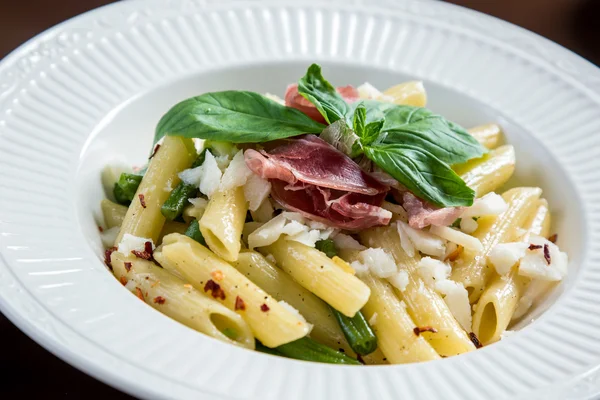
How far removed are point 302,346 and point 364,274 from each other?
0.33 metres

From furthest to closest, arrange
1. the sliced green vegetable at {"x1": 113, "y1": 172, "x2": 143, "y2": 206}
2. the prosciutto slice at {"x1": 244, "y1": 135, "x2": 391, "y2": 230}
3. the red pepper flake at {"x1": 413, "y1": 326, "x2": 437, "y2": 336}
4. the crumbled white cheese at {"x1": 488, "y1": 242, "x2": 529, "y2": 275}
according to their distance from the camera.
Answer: the sliced green vegetable at {"x1": 113, "y1": 172, "x2": 143, "y2": 206}
the crumbled white cheese at {"x1": 488, "y1": 242, "x2": 529, "y2": 275}
the prosciutto slice at {"x1": 244, "y1": 135, "x2": 391, "y2": 230}
the red pepper flake at {"x1": 413, "y1": 326, "x2": 437, "y2": 336}

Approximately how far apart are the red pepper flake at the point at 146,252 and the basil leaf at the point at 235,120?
439 millimetres

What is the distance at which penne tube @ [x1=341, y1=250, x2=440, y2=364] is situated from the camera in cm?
243

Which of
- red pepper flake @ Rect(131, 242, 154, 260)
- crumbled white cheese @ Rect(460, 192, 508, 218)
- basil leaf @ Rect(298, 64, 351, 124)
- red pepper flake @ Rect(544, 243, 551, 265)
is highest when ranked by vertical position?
basil leaf @ Rect(298, 64, 351, 124)

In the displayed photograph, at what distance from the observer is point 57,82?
3.33 m

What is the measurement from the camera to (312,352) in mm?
2471

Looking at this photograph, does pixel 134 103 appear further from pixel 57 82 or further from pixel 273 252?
pixel 273 252

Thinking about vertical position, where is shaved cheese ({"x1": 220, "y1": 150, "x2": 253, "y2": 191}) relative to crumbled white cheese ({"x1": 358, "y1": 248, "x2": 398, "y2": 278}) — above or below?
above

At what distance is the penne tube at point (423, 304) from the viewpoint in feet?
8.25

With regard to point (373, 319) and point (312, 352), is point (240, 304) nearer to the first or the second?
point (312, 352)

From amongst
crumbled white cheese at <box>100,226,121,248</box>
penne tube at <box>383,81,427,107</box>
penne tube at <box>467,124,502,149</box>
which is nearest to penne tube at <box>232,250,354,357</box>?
crumbled white cheese at <box>100,226,121,248</box>

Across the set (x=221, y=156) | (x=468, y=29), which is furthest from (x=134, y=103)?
(x=468, y=29)

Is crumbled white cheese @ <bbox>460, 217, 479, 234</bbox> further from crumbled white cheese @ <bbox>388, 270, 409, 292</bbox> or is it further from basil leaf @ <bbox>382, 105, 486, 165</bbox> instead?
crumbled white cheese @ <bbox>388, 270, 409, 292</bbox>

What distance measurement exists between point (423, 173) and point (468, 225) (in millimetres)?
339
